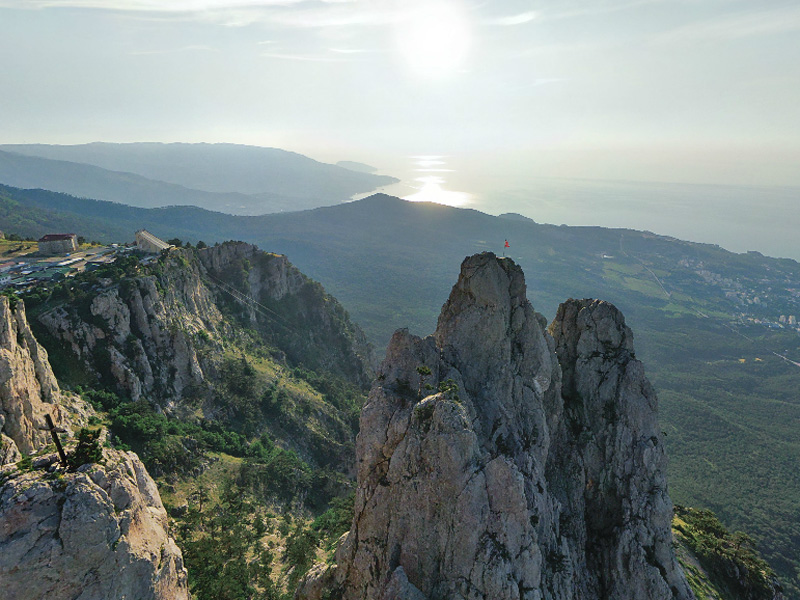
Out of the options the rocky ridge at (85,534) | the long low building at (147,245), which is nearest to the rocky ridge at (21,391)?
the rocky ridge at (85,534)

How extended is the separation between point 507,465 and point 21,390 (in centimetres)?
3905

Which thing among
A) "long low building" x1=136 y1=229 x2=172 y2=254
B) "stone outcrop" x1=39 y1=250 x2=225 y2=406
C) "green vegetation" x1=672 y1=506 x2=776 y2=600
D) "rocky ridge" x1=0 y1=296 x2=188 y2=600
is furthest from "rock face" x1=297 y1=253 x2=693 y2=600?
"long low building" x1=136 y1=229 x2=172 y2=254

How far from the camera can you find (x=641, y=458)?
34781 mm

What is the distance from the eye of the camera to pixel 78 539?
1686 centimetres

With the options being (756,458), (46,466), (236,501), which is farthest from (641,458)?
(756,458)

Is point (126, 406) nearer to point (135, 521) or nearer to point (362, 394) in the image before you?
point (135, 521)

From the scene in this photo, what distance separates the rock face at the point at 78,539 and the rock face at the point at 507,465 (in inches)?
486

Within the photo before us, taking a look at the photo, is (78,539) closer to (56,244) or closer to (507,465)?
(507,465)

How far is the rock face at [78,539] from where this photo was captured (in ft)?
52.5

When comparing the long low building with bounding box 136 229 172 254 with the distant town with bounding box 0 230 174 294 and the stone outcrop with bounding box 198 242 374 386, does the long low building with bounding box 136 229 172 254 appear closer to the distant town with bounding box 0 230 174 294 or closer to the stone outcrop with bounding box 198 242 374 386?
the distant town with bounding box 0 230 174 294

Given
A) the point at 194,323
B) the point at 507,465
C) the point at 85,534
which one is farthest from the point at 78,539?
the point at 194,323

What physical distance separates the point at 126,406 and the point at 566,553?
53294 mm

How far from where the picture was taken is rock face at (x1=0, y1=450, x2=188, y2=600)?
16.0 meters

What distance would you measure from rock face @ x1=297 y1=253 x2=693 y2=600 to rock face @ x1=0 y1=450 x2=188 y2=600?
40.5ft
